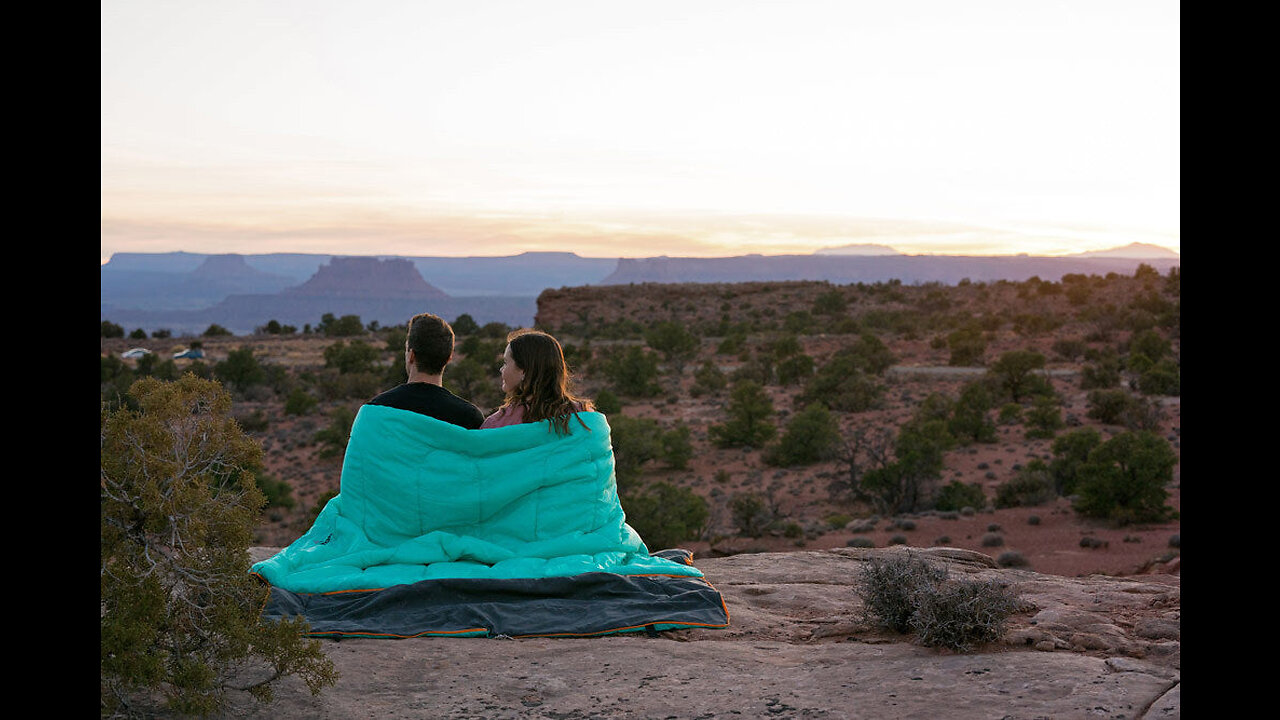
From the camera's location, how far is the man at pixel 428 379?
552 cm

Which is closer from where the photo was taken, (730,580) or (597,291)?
(730,580)

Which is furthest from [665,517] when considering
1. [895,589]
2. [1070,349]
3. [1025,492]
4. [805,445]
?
[1070,349]

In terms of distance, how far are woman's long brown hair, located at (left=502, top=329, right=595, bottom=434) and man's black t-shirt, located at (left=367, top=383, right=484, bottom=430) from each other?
30 centimetres

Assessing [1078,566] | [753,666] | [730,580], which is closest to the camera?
[753,666]

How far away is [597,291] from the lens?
6569cm

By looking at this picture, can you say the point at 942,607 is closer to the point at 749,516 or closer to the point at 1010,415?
the point at 749,516

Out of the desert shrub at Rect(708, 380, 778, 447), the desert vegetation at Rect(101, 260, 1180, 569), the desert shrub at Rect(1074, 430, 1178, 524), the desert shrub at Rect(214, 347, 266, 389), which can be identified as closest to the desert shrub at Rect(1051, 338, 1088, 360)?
the desert vegetation at Rect(101, 260, 1180, 569)

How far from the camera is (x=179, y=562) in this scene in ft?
11.7

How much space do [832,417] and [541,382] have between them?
556 inches

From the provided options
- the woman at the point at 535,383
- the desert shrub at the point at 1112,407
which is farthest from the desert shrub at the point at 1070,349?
the woman at the point at 535,383

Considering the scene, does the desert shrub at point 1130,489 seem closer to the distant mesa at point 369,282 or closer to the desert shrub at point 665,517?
the desert shrub at point 665,517
